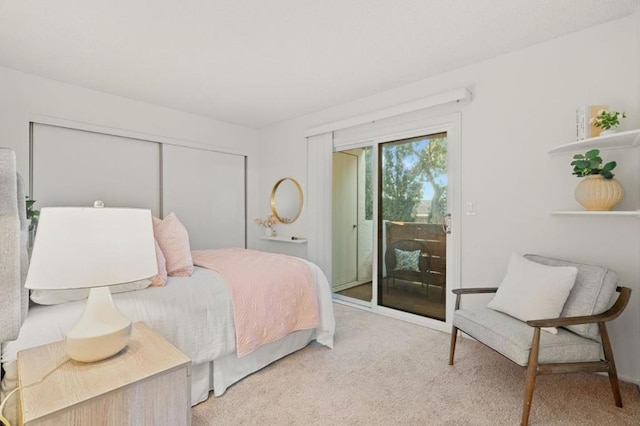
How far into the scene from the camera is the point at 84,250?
1.08 m

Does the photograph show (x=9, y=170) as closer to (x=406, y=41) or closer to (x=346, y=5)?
(x=346, y=5)

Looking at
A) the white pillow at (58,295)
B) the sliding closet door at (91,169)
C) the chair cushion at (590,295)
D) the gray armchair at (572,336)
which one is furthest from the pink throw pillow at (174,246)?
the chair cushion at (590,295)

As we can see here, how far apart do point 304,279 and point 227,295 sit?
63 cm

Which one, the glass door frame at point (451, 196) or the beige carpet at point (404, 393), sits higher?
the glass door frame at point (451, 196)

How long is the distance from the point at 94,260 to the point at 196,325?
3.00 ft

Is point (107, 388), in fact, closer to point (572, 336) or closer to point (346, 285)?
point (572, 336)

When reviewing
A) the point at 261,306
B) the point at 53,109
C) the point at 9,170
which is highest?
the point at 53,109

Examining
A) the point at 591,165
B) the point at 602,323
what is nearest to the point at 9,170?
the point at 602,323

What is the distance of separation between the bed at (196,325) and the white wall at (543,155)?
1.54 meters

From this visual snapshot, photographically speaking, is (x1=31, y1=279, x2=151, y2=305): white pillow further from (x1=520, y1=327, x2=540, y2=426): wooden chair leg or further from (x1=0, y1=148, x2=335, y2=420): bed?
(x1=520, y1=327, x2=540, y2=426): wooden chair leg

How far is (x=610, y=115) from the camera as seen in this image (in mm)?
1937

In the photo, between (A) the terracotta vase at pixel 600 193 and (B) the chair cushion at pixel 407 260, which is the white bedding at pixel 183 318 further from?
(A) the terracotta vase at pixel 600 193

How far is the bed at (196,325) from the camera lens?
1.42 m

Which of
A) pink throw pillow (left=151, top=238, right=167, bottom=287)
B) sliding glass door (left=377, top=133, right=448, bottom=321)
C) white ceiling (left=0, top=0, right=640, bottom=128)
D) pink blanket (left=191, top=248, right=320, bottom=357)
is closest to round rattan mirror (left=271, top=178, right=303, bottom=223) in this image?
sliding glass door (left=377, top=133, right=448, bottom=321)
